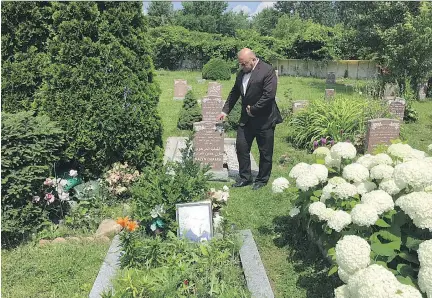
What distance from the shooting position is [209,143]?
6.17m

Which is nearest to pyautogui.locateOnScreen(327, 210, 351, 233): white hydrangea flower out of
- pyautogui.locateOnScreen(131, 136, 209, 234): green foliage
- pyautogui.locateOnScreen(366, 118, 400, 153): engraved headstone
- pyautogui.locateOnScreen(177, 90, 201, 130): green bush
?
pyautogui.locateOnScreen(131, 136, 209, 234): green foliage

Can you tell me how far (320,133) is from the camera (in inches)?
298

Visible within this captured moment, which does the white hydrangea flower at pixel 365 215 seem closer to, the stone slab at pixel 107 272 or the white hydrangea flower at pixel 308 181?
the white hydrangea flower at pixel 308 181

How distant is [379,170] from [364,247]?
1.04 meters

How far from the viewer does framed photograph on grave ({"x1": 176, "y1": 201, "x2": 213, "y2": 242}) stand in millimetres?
3598

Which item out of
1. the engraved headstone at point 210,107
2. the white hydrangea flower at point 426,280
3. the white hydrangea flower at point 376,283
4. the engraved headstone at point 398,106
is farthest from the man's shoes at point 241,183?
the engraved headstone at point 398,106

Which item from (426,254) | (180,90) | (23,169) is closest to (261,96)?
(23,169)

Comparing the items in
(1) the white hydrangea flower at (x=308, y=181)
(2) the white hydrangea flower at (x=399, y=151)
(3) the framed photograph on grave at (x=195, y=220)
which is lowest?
(3) the framed photograph on grave at (x=195, y=220)

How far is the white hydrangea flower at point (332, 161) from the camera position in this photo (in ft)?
11.9

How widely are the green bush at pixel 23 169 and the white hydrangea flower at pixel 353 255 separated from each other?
119 inches

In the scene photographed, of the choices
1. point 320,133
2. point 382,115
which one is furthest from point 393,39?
point 320,133

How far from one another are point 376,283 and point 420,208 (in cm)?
67

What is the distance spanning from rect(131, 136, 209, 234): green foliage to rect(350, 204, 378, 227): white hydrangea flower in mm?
1645

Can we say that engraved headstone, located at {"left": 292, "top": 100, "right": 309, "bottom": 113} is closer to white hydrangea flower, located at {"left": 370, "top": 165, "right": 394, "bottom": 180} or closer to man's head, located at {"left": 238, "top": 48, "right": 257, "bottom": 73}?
man's head, located at {"left": 238, "top": 48, "right": 257, "bottom": 73}
